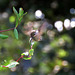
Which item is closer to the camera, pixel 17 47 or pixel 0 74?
pixel 0 74

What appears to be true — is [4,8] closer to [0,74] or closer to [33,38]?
[0,74]

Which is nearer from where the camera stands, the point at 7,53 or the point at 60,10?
the point at 7,53

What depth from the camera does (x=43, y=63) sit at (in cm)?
121

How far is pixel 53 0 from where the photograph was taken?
5.36 ft

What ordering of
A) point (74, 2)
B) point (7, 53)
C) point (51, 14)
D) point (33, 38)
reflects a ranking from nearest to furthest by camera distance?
point (33, 38) < point (7, 53) < point (51, 14) < point (74, 2)

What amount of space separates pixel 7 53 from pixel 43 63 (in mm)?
235

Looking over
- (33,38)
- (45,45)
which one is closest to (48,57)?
(45,45)

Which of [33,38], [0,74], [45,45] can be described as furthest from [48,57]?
[33,38]

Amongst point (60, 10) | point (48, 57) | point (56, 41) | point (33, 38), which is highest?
point (33, 38)

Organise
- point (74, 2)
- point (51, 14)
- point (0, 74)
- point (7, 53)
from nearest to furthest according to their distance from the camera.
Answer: point (0, 74) < point (7, 53) < point (51, 14) < point (74, 2)

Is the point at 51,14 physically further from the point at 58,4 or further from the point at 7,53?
the point at 7,53

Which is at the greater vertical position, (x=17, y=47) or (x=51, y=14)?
(x=51, y=14)

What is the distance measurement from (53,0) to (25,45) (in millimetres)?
596

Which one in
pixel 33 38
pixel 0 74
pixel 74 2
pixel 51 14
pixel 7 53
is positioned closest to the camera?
pixel 33 38
